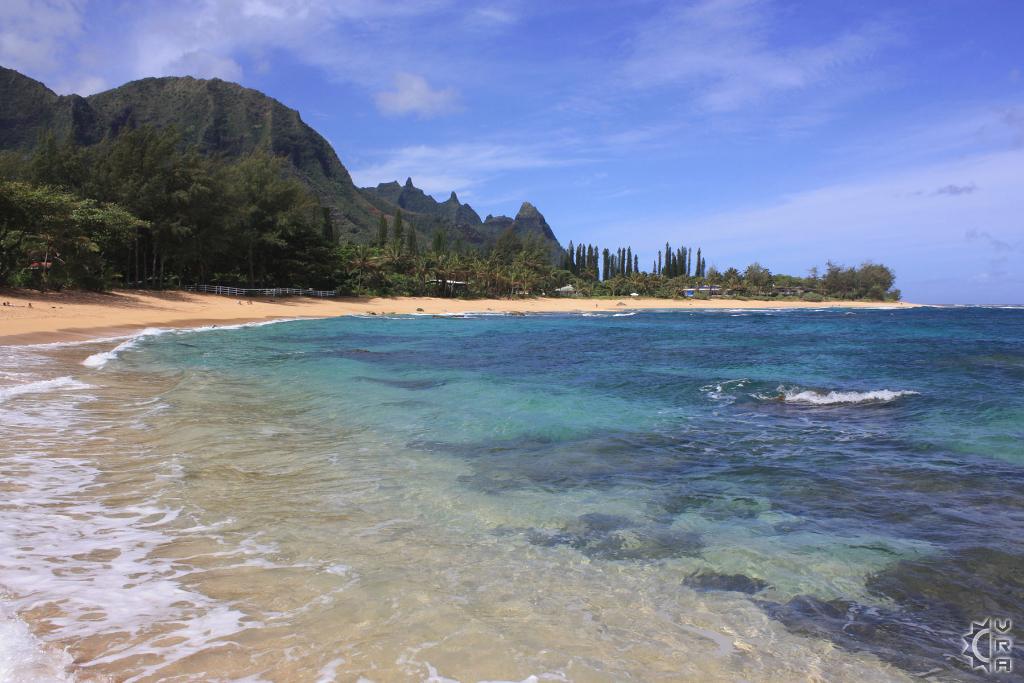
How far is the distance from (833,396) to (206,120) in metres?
165

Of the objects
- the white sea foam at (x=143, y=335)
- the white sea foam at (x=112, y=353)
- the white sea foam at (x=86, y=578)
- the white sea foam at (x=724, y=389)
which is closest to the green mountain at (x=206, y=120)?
the white sea foam at (x=143, y=335)

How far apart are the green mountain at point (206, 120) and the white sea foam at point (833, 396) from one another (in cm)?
11955

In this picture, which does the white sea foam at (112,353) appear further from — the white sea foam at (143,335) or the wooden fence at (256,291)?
the wooden fence at (256,291)

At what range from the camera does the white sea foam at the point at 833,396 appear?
500 inches

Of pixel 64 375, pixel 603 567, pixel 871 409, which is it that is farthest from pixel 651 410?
pixel 64 375

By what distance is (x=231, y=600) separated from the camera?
12.9ft

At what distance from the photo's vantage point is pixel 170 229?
1731 inches

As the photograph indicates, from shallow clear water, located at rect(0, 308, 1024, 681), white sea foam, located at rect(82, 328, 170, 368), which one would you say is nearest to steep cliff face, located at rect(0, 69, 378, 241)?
white sea foam, located at rect(82, 328, 170, 368)

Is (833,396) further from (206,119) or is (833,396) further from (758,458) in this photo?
(206,119)

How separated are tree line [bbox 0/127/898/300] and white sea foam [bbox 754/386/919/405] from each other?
34.6 metres

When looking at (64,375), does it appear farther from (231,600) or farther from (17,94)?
(17,94)

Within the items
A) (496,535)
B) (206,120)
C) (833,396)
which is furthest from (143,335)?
(206,120)

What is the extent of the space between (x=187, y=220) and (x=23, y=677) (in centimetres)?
4865

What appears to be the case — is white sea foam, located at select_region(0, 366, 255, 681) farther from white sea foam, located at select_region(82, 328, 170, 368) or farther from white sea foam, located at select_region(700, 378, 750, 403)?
white sea foam, located at select_region(700, 378, 750, 403)
